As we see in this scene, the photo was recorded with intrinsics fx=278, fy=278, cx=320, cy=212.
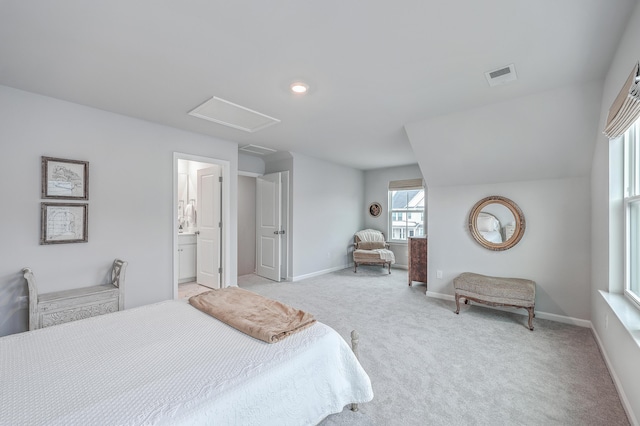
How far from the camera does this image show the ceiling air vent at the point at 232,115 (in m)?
2.95

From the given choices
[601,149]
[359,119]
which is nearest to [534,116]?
[601,149]

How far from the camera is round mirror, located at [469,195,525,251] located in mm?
3641

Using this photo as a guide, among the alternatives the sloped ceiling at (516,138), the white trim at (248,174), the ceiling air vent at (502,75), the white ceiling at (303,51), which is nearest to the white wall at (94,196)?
the white ceiling at (303,51)

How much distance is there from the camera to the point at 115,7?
5.20 feet

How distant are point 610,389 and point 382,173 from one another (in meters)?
5.35

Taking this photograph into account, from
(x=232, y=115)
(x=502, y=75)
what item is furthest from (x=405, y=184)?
(x=232, y=115)

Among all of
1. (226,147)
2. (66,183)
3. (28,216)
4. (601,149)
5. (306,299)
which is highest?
(226,147)

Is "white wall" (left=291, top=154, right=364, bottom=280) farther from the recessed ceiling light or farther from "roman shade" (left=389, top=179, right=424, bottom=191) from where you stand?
the recessed ceiling light

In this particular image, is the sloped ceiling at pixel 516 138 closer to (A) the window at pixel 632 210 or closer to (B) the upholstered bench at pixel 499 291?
(A) the window at pixel 632 210

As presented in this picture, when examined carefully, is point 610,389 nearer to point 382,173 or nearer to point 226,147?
point 226,147

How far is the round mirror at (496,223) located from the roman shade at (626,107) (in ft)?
5.75

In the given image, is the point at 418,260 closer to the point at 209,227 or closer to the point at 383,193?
the point at 383,193

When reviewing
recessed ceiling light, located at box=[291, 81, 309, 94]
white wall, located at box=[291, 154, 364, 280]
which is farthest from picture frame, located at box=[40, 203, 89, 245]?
white wall, located at box=[291, 154, 364, 280]

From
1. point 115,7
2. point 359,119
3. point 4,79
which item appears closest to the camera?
point 115,7
